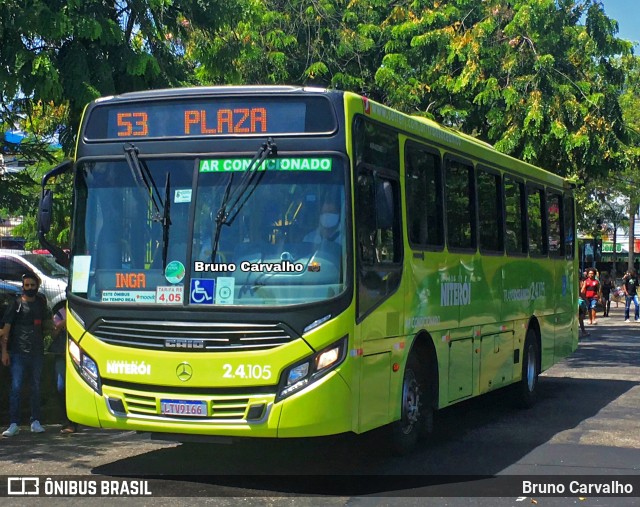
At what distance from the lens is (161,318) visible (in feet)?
26.8

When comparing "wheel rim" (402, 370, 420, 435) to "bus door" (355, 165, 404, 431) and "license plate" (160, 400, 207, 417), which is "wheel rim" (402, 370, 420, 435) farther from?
"license plate" (160, 400, 207, 417)

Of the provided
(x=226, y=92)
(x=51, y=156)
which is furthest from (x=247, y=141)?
(x=51, y=156)

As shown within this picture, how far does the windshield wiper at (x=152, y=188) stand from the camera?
8.25m

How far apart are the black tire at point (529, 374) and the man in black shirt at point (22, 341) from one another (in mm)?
5997

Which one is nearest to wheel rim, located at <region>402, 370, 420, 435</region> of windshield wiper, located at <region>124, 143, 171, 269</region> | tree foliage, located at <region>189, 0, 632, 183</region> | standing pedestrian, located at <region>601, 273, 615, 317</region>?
windshield wiper, located at <region>124, 143, 171, 269</region>

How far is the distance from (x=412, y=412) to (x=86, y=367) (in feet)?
9.95

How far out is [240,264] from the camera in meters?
8.03

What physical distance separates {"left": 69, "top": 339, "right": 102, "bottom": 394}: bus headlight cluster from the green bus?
0.01m

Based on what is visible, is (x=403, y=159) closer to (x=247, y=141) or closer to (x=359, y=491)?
(x=247, y=141)

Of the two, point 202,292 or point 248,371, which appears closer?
point 248,371

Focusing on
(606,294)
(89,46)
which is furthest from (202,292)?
(606,294)

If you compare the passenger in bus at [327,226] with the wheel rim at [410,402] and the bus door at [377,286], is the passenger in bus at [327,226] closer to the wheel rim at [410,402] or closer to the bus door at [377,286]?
the bus door at [377,286]

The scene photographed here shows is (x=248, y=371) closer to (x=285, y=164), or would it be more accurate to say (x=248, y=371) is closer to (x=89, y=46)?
(x=285, y=164)

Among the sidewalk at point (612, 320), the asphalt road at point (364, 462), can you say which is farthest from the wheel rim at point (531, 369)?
the sidewalk at point (612, 320)
